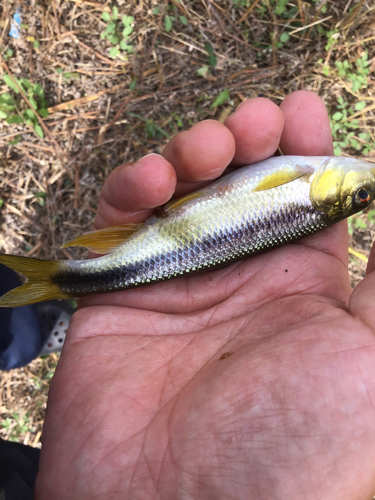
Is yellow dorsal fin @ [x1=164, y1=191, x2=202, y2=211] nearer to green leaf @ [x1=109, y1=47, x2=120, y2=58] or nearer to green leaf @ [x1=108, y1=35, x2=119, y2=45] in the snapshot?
green leaf @ [x1=109, y1=47, x2=120, y2=58]

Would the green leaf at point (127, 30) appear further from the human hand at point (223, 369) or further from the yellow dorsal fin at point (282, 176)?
the yellow dorsal fin at point (282, 176)

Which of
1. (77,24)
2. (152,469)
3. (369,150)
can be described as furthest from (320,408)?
(77,24)

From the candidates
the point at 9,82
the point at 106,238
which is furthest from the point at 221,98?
the point at 9,82

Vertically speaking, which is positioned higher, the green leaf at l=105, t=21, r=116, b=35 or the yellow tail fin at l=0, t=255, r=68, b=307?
the green leaf at l=105, t=21, r=116, b=35

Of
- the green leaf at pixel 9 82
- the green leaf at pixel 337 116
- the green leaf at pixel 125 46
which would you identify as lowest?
the green leaf at pixel 337 116

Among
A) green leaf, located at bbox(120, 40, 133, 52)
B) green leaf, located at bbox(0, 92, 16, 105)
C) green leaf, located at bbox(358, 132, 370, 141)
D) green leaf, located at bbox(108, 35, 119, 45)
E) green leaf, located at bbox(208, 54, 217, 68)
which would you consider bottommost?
green leaf, located at bbox(358, 132, 370, 141)

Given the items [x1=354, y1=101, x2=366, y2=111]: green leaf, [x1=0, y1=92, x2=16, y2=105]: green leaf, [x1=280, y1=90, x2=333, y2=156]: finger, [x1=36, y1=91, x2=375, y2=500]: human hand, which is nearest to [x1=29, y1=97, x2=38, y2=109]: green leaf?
[x1=0, y1=92, x2=16, y2=105]: green leaf

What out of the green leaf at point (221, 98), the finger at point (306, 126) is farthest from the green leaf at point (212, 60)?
the finger at point (306, 126)
